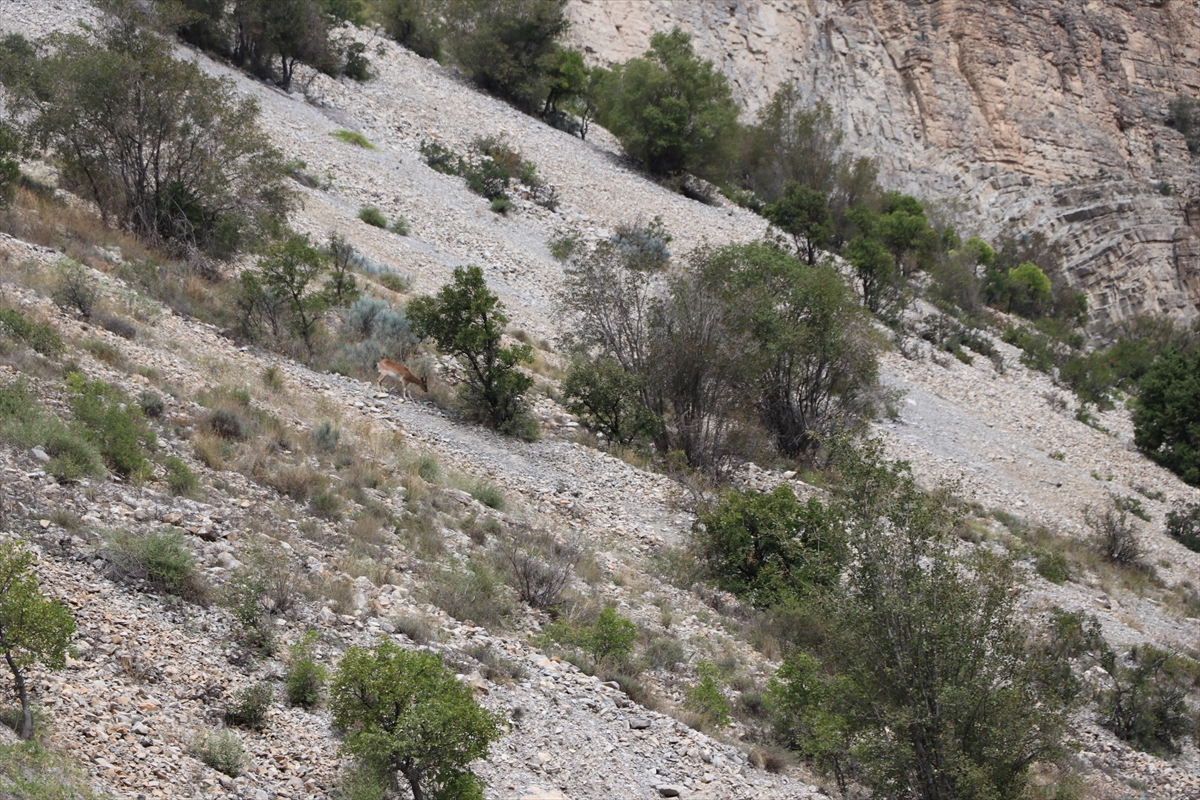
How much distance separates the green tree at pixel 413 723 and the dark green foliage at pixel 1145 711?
9164mm

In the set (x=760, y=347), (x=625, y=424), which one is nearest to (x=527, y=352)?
(x=625, y=424)

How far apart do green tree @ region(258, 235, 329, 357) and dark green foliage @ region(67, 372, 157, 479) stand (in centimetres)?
466

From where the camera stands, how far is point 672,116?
3133 cm

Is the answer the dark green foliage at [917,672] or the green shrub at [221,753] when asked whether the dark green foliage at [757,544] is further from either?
the green shrub at [221,753]

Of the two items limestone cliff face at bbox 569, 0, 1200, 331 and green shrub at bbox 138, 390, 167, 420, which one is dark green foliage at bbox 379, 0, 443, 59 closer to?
limestone cliff face at bbox 569, 0, 1200, 331

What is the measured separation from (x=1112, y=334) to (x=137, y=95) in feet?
112

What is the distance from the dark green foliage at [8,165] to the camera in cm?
1352

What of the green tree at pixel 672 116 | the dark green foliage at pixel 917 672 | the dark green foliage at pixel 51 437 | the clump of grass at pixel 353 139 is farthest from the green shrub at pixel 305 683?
the green tree at pixel 672 116

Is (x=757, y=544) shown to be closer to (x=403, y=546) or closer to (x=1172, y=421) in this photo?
(x=403, y=546)

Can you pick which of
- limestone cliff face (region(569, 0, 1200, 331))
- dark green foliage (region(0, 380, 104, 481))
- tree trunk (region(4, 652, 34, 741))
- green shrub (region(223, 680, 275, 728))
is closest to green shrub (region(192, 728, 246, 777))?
green shrub (region(223, 680, 275, 728))

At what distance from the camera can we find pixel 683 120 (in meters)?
31.5

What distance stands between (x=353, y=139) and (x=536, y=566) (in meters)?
17.3

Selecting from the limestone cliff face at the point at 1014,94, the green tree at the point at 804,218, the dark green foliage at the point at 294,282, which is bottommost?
the dark green foliage at the point at 294,282

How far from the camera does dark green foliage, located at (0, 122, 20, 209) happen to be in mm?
13523
